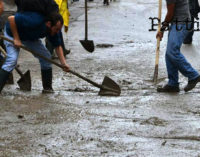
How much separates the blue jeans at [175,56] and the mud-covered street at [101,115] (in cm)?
29

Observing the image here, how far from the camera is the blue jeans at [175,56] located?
24.0ft

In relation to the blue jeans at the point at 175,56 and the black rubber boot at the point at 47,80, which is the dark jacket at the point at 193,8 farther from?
the black rubber boot at the point at 47,80

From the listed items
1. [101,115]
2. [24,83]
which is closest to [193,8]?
[24,83]

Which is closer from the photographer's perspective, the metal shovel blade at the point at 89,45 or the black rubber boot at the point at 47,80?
the black rubber boot at the point at 47,80

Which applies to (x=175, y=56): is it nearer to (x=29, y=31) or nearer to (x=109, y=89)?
(x=109, y=89)

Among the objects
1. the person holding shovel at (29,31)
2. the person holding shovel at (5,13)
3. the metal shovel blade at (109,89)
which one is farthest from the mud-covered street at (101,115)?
the person holding shovel at (29,31)

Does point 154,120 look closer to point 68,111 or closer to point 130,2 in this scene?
point 68,111

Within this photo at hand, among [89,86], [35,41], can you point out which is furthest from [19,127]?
[89,86]

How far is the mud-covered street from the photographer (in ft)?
16.5

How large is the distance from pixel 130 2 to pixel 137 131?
62.2 ft

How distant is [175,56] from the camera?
291 inches

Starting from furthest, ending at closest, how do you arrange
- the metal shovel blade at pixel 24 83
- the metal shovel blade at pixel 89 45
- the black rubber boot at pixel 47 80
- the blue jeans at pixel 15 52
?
the metal shovel blade at pixel 89 45
the metal shovel blade at pixel 24 83
the black rubber boot at pixel 47 80
the blue jeans at pixel 15 52

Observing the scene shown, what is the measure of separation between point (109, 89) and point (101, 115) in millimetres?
A: 1120

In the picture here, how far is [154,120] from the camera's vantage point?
238 inches
